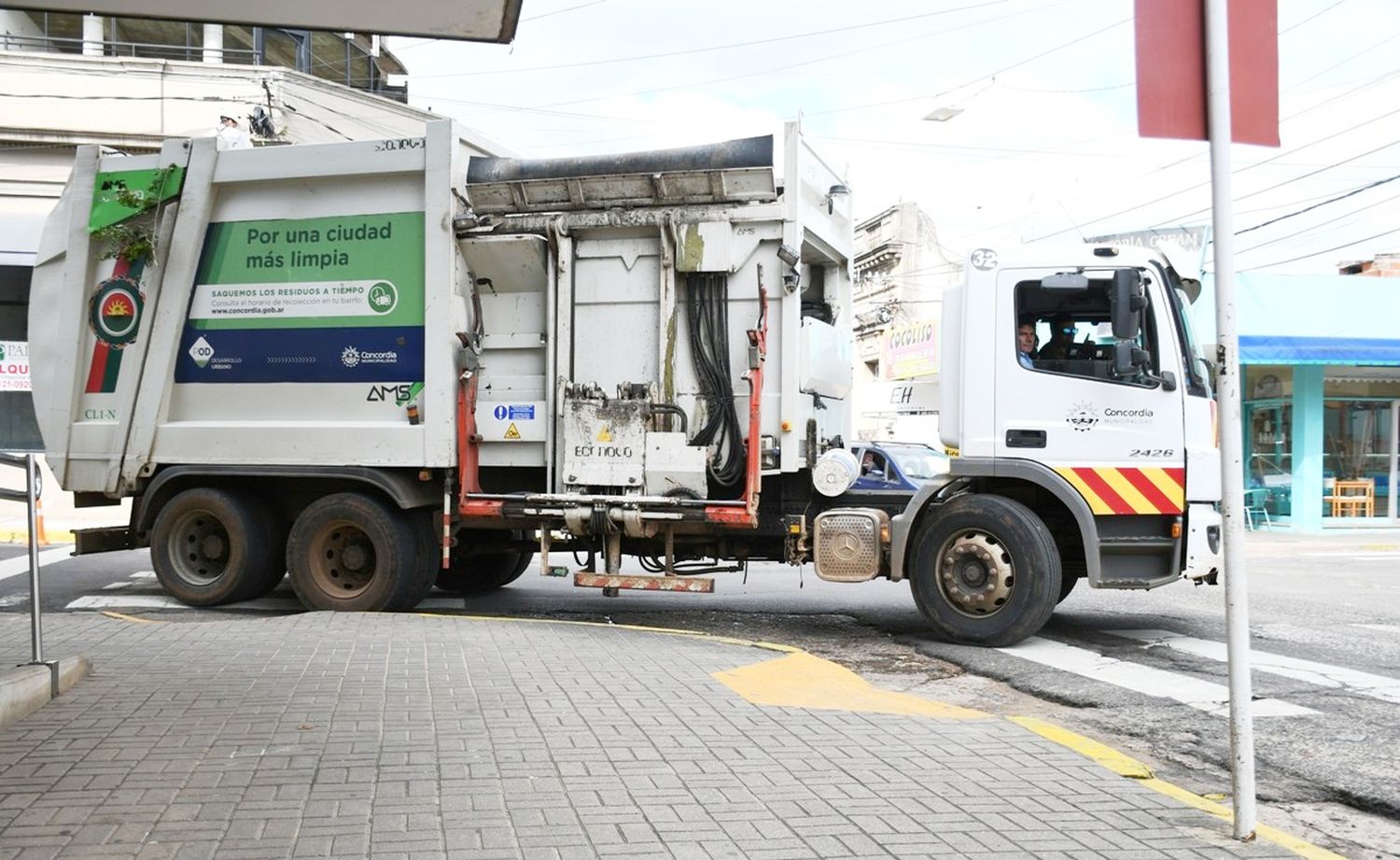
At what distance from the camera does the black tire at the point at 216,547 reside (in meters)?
9.39

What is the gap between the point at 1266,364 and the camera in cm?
2125

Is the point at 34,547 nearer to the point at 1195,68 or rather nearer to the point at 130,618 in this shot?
the point at 130,618

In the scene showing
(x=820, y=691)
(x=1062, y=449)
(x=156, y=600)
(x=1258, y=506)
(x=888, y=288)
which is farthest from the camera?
(x=888, y=288)

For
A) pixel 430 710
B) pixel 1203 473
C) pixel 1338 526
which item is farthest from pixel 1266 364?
pixel 430 710

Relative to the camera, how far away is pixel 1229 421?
3.98 meters

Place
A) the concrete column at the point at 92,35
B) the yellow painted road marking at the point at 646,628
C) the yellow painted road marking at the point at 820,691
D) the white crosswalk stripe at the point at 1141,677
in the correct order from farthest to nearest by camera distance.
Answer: the concrete column at the point at 92,35 → the yellow painted road marking at the point at 646,628 → the white crosswalk stripe at the point at 1141,677 → the yellow painted road marking at the point at 820,691

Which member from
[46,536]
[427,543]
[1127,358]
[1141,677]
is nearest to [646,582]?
[427,543]

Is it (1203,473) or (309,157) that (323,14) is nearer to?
(309,157)

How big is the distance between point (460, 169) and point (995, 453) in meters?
4.53

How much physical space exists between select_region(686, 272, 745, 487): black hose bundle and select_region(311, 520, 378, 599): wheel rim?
9.36 feet

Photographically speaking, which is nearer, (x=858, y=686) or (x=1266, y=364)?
(x=858, y=686)

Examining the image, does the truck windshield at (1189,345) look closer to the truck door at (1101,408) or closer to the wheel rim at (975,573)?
the truck door at (1101,408)

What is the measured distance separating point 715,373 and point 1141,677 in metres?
3.52

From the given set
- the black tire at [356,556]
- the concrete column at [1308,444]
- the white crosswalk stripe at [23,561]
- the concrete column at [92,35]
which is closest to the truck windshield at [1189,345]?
the black tire at [356,556]
